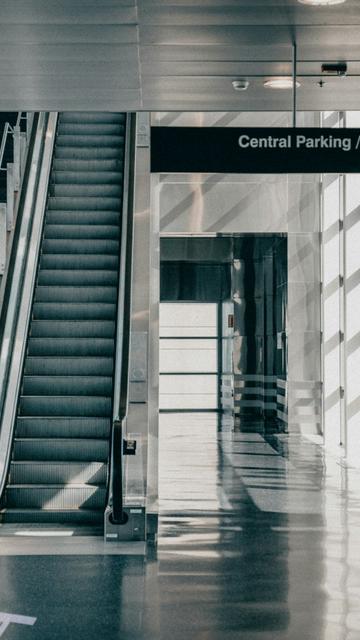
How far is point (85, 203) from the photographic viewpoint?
42.7 ft

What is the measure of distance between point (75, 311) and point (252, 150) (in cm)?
447

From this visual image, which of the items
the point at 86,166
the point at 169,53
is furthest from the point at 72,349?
the point at 169,53

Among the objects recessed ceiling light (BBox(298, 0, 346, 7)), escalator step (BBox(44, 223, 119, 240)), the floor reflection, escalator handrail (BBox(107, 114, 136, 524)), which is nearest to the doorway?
the floor reflection

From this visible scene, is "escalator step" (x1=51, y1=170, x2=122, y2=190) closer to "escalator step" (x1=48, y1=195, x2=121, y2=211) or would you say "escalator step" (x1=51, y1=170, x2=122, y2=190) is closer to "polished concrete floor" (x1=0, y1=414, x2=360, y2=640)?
"escalator step" (x1=48, y1=195, x2=121, y2=211)

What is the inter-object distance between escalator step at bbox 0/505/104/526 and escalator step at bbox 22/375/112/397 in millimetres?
1570

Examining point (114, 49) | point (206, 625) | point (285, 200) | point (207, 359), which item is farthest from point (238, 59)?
point (207, 359)

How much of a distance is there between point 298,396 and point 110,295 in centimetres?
723

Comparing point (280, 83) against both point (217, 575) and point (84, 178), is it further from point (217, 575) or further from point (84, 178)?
point (84, 178)

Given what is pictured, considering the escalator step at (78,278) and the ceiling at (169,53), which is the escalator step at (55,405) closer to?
the escalator step at (78,278)

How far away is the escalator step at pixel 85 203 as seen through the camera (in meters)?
13.0

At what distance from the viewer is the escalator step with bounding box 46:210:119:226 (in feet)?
41.8

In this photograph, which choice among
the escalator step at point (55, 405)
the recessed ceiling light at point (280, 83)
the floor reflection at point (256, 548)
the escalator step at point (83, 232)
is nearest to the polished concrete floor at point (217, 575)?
the floor reflection at point (256, 548)

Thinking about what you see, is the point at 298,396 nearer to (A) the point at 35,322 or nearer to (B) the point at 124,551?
(A) the point at 35,322

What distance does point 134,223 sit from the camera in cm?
1052
